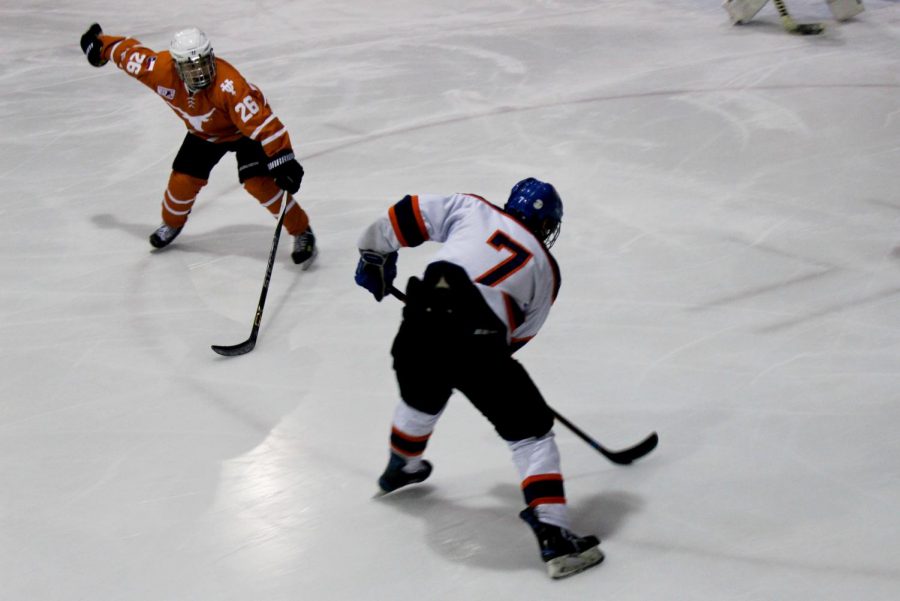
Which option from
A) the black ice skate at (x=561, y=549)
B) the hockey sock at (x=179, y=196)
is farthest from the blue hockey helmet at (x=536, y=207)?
the hockey sock at (x=179, y=196)

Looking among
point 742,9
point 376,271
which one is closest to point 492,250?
point 376,271

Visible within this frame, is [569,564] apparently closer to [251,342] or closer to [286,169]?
[251,342]

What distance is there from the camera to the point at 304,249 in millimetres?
4148

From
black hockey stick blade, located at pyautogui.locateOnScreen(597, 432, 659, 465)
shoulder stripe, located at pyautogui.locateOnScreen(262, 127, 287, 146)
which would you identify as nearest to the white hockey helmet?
shoulder stripe, located at pyautogui.locateOnScreen(262, 127, 287, 146)

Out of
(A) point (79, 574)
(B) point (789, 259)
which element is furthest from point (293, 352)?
(B) point (789, 259)

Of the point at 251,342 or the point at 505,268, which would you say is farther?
the point at 251,342

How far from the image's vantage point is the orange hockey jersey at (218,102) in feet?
12.7

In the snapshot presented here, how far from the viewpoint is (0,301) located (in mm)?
3912

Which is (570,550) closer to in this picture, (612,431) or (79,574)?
(612,431)

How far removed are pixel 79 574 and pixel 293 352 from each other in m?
1.20

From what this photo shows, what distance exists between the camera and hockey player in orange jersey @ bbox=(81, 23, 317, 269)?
12.7ft

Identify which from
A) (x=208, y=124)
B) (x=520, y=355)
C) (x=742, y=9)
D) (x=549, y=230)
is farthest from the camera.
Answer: (x=742, y=9)

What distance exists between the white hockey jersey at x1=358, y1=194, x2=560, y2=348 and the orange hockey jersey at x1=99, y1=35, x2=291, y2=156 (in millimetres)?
1525

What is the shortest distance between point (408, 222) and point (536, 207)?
12.4 inches
